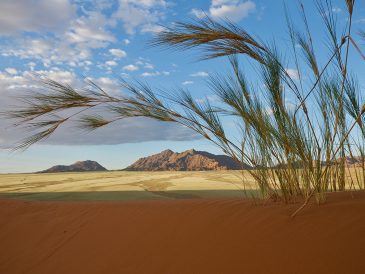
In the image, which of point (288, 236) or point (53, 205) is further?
point (53, 205)

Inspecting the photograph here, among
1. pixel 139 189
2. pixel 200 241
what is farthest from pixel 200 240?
pixel 139 189

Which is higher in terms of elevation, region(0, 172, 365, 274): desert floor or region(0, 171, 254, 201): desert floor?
region(0, 171, 254, 201): desert floor

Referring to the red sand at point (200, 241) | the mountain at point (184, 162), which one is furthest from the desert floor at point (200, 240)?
the mountain at point (184, 162)

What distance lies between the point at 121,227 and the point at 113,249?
30cm

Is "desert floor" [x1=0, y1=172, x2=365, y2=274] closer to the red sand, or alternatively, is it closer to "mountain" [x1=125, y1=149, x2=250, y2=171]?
the red sand

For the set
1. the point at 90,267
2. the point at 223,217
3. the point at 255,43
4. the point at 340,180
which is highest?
the point at 255,43

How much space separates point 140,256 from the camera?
6.81 ft

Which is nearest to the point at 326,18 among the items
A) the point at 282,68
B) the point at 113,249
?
the point at 282,68

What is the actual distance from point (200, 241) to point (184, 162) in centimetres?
2187

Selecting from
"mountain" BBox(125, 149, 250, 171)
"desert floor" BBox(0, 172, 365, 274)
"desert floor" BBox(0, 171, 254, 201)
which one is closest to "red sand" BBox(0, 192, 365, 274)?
"desert floor" BBox(0, 172, 365, 274)

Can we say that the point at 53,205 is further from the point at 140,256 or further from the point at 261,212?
the point at 261,212

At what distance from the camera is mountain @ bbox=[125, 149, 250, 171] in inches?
821

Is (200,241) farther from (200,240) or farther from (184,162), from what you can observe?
(184,162)

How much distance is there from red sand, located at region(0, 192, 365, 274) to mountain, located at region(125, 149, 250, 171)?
16.3m
